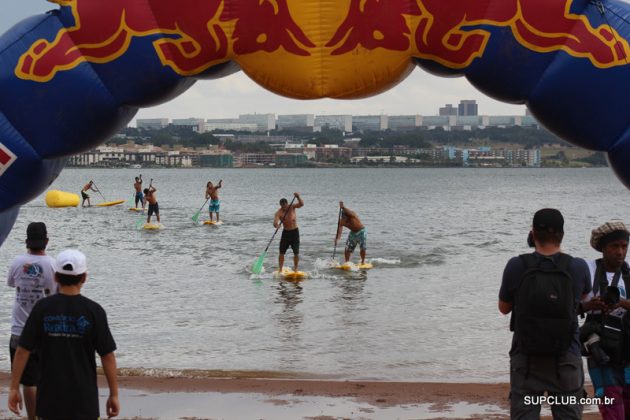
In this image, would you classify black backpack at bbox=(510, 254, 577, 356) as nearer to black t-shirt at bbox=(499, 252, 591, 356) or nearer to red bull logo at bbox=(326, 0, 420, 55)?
black t-shirt at bbox=(499, 252, 591, 356)

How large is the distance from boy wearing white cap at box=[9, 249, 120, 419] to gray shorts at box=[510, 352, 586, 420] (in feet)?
6.26

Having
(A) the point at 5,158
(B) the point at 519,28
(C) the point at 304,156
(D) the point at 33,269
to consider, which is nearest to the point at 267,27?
(B) the point at 519,28

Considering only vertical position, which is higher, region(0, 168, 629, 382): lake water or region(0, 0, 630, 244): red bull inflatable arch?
region(0, 0, 630, 244): red bull inflatable arch

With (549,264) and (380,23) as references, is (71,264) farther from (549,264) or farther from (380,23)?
(380,23)

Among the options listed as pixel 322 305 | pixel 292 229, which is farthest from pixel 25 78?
pixel 292 229

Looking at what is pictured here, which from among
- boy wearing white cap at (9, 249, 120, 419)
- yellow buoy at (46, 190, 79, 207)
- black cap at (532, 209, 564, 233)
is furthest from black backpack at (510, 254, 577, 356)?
yellow buoy at (46, 190, 79, 207)

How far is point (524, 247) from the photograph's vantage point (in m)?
27.0

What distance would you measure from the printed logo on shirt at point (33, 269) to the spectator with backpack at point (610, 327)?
10.2 feet

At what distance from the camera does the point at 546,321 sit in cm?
394

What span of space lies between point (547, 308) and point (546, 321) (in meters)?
0.06

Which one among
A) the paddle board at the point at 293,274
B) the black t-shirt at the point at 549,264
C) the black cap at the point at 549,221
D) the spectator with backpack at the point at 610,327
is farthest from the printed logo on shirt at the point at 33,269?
the paddle board at the point at 293,274

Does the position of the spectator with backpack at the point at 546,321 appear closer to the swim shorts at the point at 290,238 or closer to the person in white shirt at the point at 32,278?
the person in white shirt at the point at 32,278

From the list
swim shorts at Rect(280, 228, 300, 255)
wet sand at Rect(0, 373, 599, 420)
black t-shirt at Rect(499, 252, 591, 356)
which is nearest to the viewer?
black t-shirt at Rect(499, 252, 591, 356)

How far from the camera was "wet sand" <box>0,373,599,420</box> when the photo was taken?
709 centimetres
